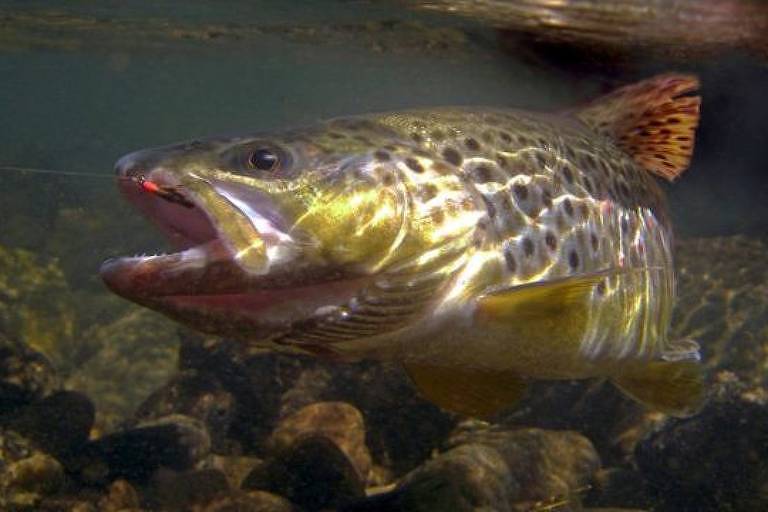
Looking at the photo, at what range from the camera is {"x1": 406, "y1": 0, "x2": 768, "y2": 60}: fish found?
11461 mm

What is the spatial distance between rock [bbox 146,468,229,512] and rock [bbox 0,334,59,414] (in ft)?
7.85

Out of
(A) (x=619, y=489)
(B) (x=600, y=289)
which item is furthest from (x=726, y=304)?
(B) (x=600, y=289)

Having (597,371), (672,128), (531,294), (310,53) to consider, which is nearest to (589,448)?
(597,371)

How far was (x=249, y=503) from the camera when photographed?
5109 mm

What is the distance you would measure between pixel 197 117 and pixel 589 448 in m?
112

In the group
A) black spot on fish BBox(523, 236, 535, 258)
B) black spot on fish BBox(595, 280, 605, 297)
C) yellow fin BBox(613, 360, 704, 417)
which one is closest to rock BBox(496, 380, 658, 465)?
yellow fin BBox(613, 360, 704, 417)

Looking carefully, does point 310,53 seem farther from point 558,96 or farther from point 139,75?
point 139,75

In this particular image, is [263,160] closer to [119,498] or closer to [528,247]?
[528,247]

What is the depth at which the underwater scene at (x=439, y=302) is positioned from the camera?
276 cm

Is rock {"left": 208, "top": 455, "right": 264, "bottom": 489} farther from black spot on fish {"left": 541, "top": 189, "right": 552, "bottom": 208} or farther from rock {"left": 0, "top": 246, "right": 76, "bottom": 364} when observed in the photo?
rock {"left": 0, "top": 246, "right": 76, "bottom": 364}

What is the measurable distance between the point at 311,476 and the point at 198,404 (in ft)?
8.59

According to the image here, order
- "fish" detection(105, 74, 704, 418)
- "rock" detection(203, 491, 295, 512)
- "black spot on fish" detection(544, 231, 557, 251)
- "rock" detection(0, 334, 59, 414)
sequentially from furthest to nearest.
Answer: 1. "rock" detection(0, 334, 59, 414)
2. "rock" detection(203, 491, 295, 512)
3. "black spot on fish" detection(544, 231, 557, 251)
4. "fish" detection(105, 74, 704, 418)

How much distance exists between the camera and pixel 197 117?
364ft

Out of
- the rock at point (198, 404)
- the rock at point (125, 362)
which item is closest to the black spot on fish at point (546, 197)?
the rock at point (198, 404)
